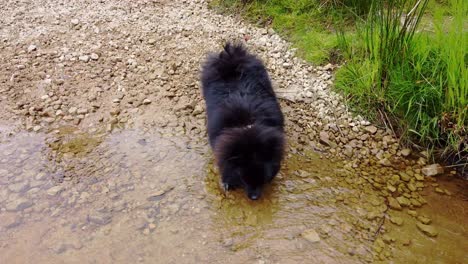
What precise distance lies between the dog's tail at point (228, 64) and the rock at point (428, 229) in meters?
1.98

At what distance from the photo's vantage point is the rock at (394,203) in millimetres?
2979

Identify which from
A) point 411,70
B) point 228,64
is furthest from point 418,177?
point 228,64

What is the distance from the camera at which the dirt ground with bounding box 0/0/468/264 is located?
273cm

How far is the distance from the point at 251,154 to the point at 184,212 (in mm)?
780

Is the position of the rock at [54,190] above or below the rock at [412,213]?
below

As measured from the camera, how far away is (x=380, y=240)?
9.01ft

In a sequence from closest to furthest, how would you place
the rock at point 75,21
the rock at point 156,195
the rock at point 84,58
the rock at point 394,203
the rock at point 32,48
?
the rock at point 394,203
the rock at point 156,195
the rock at point 84,58
the rock at point 32,48
the rock at point 75,21

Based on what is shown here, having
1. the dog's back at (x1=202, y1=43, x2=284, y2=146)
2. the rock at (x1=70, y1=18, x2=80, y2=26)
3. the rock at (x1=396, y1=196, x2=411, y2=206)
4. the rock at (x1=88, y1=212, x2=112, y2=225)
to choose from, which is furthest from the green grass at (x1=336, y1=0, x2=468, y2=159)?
the rock at (x1=70, y1=18, x2=80, y2=26)

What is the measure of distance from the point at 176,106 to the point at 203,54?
3.54ft

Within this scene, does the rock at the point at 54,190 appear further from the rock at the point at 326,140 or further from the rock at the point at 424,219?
the rock at the point at 424,219

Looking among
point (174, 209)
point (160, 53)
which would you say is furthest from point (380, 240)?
point (160, 53)

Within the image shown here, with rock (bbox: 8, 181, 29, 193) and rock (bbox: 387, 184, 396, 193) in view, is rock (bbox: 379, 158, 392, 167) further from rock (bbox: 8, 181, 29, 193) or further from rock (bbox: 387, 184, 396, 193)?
rock (bbox: 8, 181, 29, 193)

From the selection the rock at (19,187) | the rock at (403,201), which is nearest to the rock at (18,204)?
the rock at (19,187)

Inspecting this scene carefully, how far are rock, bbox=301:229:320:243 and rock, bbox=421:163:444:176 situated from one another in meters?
1.25
